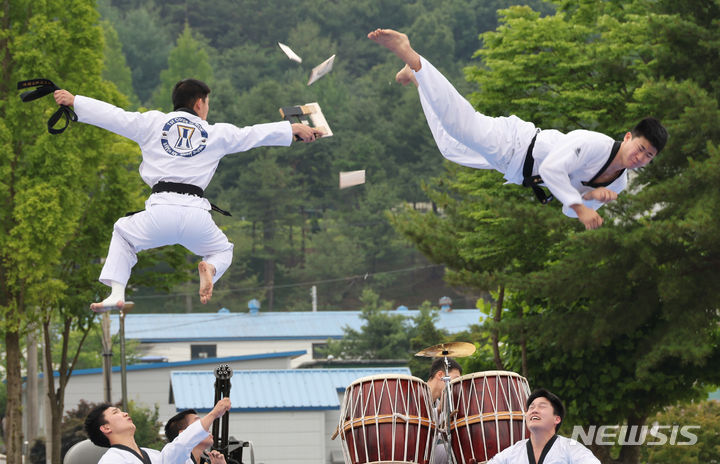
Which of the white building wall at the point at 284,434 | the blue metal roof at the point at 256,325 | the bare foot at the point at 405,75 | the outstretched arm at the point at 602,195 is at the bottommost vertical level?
the white building wall at the point at 284,434

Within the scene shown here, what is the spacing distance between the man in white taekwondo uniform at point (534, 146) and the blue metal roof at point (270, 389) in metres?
23.4

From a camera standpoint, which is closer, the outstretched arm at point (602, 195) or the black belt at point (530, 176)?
the outstretched arm at point (602, 195)

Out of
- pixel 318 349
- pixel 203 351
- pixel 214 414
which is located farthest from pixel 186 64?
pixel 214 414

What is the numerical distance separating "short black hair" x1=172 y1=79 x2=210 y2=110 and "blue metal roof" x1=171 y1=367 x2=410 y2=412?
22.7m

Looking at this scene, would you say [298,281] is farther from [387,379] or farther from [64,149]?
[387,379]

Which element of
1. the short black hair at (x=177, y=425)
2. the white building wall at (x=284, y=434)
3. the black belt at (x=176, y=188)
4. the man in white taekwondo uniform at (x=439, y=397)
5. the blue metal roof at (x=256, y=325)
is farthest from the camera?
the blue metal roof at (x=256, y=325)

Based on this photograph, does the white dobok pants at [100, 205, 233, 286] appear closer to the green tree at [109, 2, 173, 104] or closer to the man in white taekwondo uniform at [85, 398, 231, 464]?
the man in white taekwondo uniform at [85, 398, 231, 464]

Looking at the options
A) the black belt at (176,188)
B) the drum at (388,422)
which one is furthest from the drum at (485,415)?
the black belt at (176,188)

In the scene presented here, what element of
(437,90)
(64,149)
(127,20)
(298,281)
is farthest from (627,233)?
(127,20)

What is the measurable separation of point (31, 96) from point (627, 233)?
13258 mm

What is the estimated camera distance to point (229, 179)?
6619 cm

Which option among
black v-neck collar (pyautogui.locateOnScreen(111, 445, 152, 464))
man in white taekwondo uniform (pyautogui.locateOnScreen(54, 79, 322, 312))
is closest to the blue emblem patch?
man in white taekwondo uniform (pyautogui.locateOnScreen(54, 79, 322, 312))

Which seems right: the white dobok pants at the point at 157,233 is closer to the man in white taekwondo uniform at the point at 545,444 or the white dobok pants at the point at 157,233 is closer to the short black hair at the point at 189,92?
the short black hair at the point at 189,92

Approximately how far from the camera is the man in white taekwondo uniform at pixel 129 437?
24.1 ft
